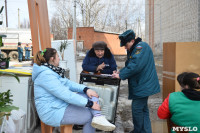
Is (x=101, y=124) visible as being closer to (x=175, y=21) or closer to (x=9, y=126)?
(x=9, y=126)

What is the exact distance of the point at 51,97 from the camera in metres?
2.21

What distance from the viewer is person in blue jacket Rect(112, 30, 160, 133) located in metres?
2.75

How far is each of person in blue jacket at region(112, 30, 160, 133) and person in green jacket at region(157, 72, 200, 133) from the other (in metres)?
0.74

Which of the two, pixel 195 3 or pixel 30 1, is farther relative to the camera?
pixel 195 3

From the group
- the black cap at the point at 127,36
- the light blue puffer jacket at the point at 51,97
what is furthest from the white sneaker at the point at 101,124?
the black cap at the point at 127,36

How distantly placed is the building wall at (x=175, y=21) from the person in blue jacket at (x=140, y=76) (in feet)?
16.7

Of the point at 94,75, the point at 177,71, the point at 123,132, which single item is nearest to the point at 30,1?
the point at 94,75

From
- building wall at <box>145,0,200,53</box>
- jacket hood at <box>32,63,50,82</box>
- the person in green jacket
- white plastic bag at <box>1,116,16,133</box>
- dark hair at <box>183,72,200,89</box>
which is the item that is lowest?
white plastic bag at <box>1,116,16,133</box>

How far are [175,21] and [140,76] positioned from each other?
926 cm

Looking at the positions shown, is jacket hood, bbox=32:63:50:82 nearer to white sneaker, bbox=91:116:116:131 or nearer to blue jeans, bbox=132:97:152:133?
white sneaker, bbox=91:116:116:131

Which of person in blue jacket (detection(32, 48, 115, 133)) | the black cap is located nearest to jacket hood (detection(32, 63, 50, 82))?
person in blue jacket (detection(32, 48, 115, 133))

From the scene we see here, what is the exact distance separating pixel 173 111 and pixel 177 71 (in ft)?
3.04

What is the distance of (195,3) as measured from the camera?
7609 millimetres

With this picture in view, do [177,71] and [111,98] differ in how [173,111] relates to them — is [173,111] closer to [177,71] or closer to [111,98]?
[177,71]
